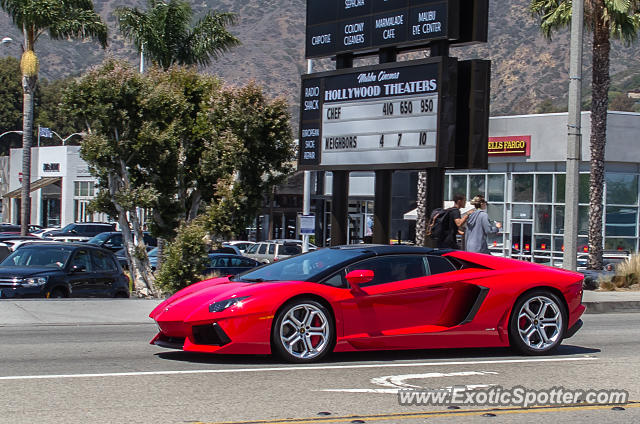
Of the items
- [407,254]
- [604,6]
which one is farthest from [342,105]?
[604,6]

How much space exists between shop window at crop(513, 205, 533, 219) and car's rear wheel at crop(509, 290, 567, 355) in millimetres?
32834

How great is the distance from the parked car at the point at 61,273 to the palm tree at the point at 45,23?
20.1 meters

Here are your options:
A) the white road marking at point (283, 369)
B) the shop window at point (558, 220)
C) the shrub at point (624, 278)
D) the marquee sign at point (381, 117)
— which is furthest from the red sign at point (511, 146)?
the white road marking at point (283, 369)

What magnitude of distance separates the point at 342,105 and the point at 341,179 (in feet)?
6.01

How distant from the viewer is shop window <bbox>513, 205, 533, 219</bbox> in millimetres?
42125

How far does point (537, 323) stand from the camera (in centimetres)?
993

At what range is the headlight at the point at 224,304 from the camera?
8.73m

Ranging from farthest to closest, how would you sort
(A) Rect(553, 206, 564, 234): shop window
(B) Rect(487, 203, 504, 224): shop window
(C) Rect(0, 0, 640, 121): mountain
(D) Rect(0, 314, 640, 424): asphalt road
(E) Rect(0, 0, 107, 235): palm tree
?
(C) Rect(0, 0, 640, 121): mountain
(B) Rect(487, 203, 504, 224): shop window
(A) Rect(553, 206, 564, 234): shop window
(E) Rect(0, 0, 107, 235): palm tree
(D) Rect(0, 314, 640, 424): asphalt road

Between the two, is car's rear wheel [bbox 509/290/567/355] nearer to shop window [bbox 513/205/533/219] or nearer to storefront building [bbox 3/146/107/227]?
shop window [bbox 513/205/533/219]

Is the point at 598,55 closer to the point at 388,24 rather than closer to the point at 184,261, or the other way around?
the point at 388,24

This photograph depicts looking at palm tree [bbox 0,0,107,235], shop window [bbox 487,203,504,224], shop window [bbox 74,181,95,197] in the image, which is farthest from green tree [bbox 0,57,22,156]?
shop window [bbox 487,203,504,224]

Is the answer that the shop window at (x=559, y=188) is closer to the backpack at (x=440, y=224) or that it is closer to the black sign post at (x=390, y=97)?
the black sign post at (x=390, y=97)

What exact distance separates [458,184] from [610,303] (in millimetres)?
29382

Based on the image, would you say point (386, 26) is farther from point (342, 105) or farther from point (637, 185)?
point (637, 185)
